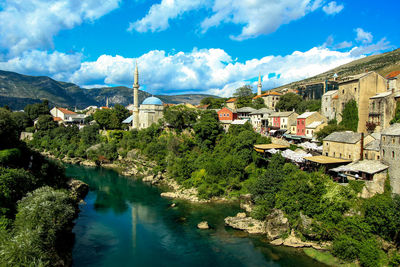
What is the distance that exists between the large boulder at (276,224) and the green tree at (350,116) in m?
13.3

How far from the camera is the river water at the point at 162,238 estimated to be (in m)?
15.9

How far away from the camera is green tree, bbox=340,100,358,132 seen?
26109mm

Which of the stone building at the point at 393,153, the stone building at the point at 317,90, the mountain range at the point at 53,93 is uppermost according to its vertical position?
the mountain range at the point at 53,93

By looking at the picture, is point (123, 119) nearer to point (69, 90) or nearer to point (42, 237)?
point (42, 237)

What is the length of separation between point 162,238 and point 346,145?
55.2ft

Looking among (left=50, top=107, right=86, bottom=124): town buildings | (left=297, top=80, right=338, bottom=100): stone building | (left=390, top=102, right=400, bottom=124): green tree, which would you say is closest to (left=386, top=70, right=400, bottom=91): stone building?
(left=390, top=102, right=400, bottom=124): green tree

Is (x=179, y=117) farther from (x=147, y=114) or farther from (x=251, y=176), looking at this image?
(x=251, y=176)

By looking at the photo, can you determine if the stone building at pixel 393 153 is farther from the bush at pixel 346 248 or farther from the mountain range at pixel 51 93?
the mountain range at pixel 51 93

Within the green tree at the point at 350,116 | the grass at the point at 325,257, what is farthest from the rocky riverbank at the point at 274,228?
the green tree at the point at 350,116

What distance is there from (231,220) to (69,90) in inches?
7638

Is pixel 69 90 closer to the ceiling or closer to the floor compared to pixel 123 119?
closer to the ceiling

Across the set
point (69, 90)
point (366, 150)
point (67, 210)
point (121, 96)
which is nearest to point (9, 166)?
point (67, 210)

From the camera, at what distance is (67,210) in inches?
669

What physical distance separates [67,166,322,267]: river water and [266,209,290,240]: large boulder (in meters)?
0.89
